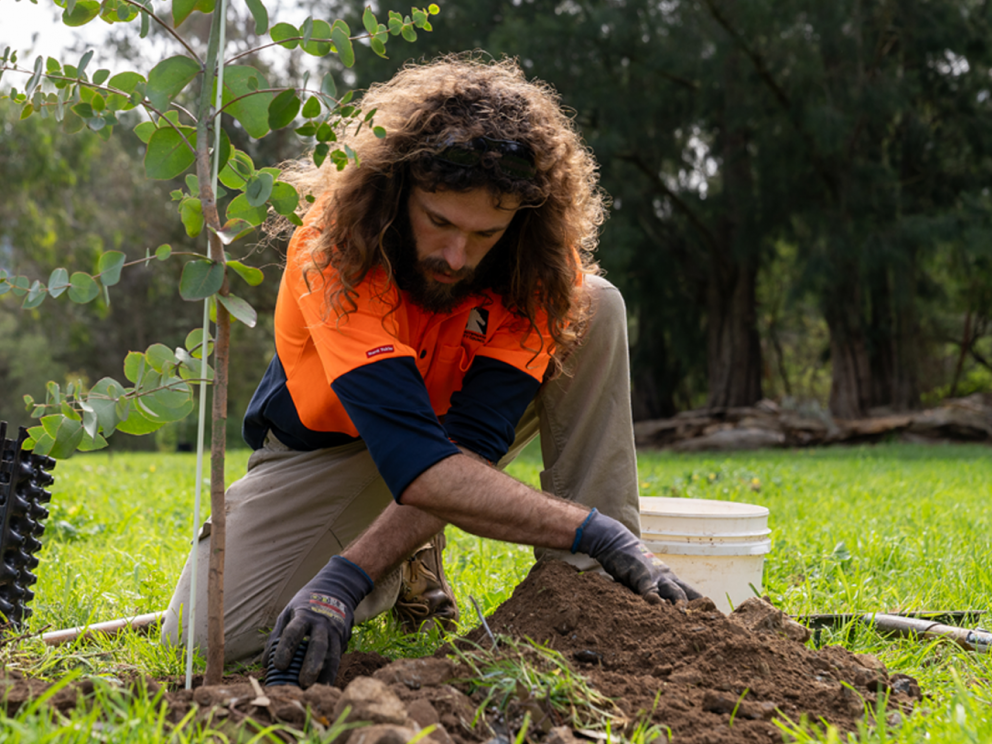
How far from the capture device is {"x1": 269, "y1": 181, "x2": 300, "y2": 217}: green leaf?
4.60 feet

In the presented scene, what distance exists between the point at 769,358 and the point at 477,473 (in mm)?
22507

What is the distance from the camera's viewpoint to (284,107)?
1.38m

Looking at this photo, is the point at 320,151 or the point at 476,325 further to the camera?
the point at 476,325

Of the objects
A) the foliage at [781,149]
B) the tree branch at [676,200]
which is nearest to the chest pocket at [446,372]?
the foliage at [781,149]

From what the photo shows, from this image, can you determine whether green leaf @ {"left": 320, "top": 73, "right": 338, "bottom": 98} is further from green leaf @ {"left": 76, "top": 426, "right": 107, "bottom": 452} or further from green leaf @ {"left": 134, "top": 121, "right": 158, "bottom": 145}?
green leaf @ {"left": 76, "top": 426, "right": 107, "bottom": 452}

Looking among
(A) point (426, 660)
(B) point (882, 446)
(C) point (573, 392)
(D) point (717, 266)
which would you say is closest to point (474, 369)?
(C) point (573, 392)

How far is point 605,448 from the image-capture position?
230 centimetres

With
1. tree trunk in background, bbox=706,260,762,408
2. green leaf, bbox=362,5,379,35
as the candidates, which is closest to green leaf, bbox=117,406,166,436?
green leaf, bbox=362,5,379,35

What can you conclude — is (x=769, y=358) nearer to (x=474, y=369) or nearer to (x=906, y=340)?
(x=906, y=340)

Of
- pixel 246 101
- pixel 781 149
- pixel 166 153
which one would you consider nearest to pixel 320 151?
pixel 246 101

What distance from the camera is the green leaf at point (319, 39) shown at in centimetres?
136

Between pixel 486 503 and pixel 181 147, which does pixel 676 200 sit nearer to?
pixel 486 503

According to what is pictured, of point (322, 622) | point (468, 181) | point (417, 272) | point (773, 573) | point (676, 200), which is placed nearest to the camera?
point (322, 622)

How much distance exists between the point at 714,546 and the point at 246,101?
5.19 feet
